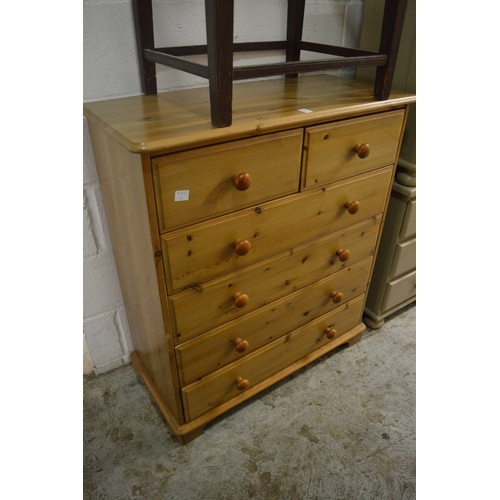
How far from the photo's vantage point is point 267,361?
1.47 metres

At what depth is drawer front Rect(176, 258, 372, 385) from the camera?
1.21 metres

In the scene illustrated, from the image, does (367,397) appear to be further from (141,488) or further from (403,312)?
(141,488)

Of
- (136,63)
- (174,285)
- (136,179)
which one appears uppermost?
(136,63)

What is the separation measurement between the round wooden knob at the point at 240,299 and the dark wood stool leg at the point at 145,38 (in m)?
0.69

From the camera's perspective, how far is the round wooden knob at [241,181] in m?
0.95

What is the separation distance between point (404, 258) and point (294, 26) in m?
1.04

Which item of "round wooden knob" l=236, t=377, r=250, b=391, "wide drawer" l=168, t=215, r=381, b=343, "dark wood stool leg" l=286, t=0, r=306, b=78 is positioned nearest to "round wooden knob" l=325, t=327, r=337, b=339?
"wide drawer" l=168, t=215, r=381, b=343

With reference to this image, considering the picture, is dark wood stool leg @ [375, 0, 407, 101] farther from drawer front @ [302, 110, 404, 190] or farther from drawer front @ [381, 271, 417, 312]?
drawer front @ [381, 271, 417, 312]

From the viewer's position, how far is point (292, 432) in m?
1.44

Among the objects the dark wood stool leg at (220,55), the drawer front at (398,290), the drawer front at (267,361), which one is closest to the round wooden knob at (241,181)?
the dark wood stool leg at (220,55)

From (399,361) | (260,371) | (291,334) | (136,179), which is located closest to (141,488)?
(260,371)

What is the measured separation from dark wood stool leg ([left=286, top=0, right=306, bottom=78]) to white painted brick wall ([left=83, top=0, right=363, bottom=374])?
1.1 inches

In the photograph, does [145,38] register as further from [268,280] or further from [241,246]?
[268,280]

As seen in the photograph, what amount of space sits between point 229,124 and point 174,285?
1.43ft
